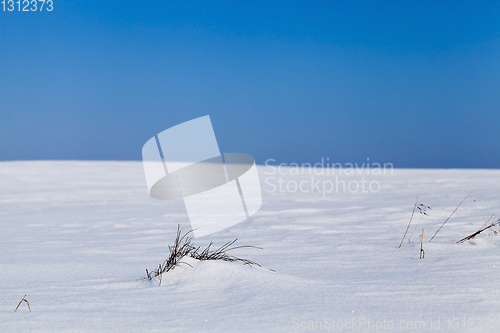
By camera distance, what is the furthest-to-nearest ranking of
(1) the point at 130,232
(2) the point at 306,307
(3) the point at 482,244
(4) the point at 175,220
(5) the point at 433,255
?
(4) the point at 175,220 → (1) the point at 130,232 → (3) the point at 482,244 → (5) the point at 433,255 → (2) the point at 306,307

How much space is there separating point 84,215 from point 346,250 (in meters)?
3.36

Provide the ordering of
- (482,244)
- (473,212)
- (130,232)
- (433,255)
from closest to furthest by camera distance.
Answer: (433,255)
(482,244)
(130,232)
(473,212)

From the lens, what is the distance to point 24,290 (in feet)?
4.74

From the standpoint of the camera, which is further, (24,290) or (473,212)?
(473,212)

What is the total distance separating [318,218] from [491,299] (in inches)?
92.7

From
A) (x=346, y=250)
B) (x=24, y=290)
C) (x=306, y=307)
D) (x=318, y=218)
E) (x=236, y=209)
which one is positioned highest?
(x=306, y=307)

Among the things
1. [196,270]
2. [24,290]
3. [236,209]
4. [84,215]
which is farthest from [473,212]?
[84,215]

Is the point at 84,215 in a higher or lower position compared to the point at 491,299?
lower

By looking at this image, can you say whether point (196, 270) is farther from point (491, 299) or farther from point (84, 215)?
point (84, 215)

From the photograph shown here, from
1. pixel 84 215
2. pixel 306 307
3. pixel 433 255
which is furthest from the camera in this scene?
pixel 84 215

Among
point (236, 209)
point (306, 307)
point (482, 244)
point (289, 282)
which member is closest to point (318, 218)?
point (236, 209)

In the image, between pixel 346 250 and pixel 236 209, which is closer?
pixel 346 250

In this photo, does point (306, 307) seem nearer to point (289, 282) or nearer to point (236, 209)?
point (289, 282)

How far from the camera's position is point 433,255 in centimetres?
186
